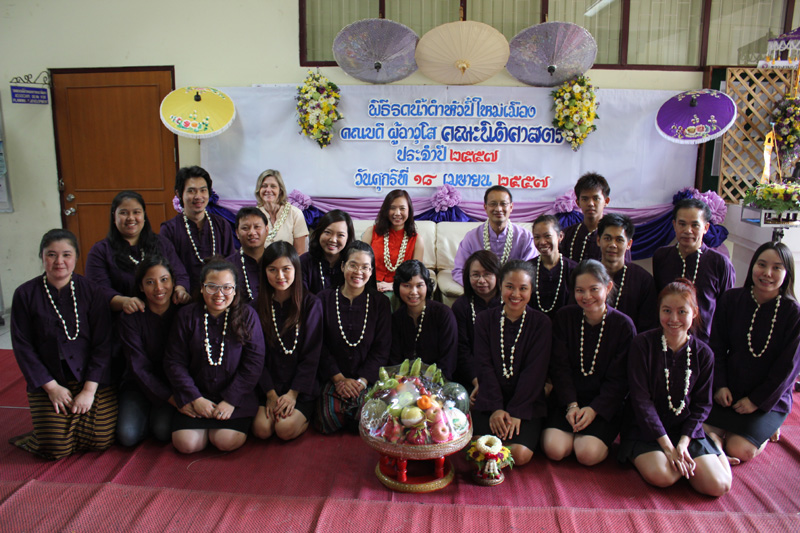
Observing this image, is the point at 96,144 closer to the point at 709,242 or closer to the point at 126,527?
the point at 126,527

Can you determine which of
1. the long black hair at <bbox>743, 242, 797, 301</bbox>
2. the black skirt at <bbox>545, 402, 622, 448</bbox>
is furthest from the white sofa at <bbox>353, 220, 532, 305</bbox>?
the long black hair at <bbox>743, 242, 797, 301</bbox>

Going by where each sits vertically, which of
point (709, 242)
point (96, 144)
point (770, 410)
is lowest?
point (770, 410)

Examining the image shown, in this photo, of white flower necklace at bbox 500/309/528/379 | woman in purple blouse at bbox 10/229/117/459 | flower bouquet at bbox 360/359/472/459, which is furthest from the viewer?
white flower necklace at bbox 500/309/528/379

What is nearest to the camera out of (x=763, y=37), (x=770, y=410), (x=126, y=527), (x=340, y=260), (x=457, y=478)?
(x=126, y=527)

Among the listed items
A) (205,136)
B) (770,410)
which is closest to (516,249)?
(770,410)

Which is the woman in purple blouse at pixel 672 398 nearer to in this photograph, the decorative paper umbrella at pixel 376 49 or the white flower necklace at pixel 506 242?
the white flower necklace at pixel 506 242

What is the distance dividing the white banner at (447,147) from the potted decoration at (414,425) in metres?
2.96

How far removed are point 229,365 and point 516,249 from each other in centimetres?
187

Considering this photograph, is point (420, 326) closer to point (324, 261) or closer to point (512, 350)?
point (512, 350)

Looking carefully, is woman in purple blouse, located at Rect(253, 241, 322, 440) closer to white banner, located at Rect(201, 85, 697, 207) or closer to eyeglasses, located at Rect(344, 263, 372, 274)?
eyeglasses, located at Rect(344, 263, 372, 274)

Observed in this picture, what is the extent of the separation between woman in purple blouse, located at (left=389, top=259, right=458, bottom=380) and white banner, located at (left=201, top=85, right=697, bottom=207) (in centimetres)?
231

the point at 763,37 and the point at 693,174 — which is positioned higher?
the point at 763,37

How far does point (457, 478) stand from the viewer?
229 cm

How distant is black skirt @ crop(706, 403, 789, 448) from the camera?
2.40 m
